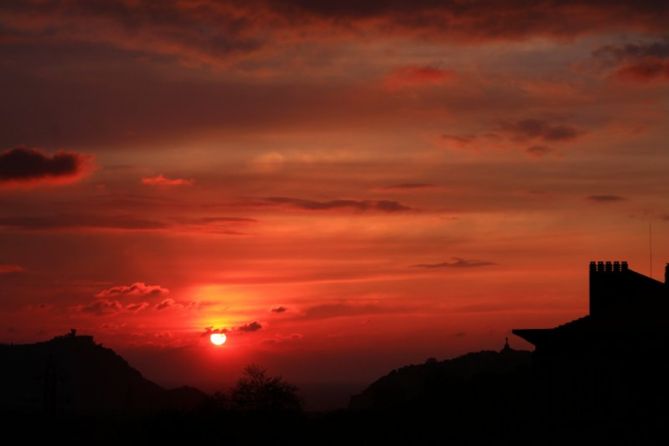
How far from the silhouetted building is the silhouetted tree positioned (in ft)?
63.6

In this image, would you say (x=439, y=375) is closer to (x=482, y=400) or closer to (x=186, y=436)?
(x=482, y=400)

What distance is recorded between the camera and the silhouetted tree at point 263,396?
271 ft

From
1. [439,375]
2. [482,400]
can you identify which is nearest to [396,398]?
[439,375]

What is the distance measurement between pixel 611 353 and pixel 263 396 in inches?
1146

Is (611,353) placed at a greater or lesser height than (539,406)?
greater

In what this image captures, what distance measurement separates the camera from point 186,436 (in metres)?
73.9

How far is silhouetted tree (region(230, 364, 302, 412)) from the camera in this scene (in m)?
82.5

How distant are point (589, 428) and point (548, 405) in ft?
22.1

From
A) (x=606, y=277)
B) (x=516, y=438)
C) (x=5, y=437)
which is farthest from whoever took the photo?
(x=5, y=437)

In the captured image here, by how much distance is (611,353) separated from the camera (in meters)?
67.4

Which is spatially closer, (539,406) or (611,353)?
(611,353)

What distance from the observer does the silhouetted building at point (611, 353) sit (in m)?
65.1

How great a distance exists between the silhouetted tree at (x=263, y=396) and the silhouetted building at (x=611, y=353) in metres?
19.4

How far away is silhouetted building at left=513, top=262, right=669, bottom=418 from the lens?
65.1 meters
